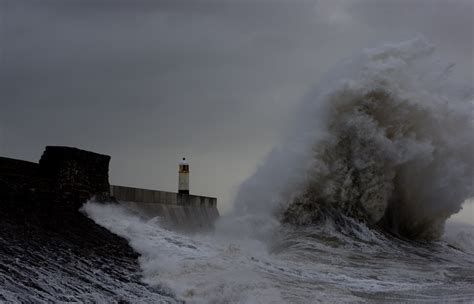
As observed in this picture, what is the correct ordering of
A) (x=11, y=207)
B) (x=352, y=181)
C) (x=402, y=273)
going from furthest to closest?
(x=352, y=181), (x=402, y=273), (x=11, y=207)

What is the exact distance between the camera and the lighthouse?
13.0m

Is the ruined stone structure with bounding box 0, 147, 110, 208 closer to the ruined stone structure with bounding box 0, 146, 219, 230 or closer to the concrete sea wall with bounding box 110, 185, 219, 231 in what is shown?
the ruined stone structure with bounding box 0, 146, 219, 230

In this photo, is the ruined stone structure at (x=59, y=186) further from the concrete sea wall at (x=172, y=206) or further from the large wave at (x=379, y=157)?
the large wave at (x=379, y=157)

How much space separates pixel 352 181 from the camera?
14688mm

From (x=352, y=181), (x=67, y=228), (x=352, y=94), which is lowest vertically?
(x=67, y=228)

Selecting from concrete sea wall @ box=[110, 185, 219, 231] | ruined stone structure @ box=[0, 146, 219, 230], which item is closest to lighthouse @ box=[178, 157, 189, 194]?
concrete sea wall @ box=[110, 185, 219, 231]

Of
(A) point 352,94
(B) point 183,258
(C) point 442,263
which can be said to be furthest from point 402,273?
(A) point 352,94

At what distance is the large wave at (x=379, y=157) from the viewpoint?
47.0ft

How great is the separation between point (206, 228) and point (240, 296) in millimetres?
6344

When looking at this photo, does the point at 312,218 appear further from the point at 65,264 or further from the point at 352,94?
the point at 65,264

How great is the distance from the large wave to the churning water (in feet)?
0.08

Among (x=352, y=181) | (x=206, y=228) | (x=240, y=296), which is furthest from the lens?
(x=352, y=181)

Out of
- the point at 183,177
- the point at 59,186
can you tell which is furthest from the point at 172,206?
the point at 59,186

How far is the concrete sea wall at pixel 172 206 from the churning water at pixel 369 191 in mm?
401
